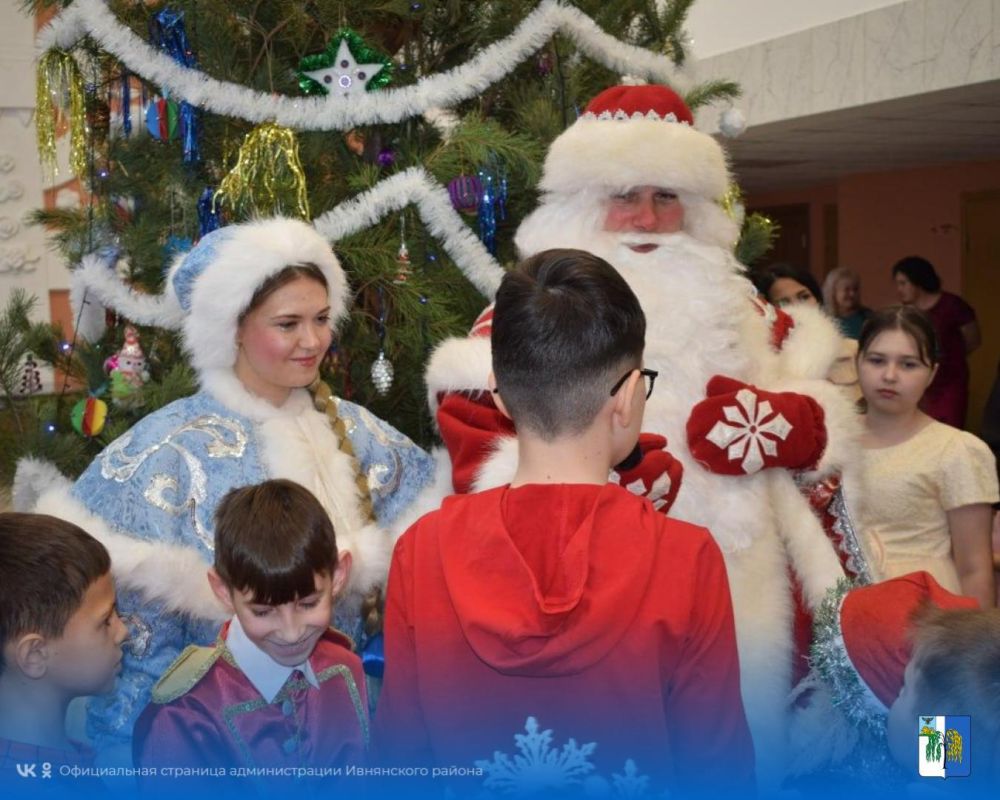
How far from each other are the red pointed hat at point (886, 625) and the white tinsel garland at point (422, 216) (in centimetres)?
195

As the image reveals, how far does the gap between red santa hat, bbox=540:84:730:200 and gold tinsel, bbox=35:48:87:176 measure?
1417 mm

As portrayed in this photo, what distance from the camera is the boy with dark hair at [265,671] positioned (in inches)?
76.8

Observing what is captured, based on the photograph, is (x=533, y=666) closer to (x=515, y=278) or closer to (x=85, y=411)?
(x=515, y=278)

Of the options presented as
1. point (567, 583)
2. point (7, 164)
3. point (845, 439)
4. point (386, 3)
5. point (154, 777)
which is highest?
point (7, 164)

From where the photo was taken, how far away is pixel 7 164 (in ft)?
22.8

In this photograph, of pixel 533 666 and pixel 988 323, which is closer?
pixel 533 666

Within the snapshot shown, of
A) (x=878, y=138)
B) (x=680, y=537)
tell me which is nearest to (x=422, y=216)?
(x=680, y=537)

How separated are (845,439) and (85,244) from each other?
7.73ft

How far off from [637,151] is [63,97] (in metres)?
1.76

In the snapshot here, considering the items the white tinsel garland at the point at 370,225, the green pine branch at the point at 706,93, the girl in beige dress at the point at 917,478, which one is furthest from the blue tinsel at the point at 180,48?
the girl in beige dress at the point at 917,478

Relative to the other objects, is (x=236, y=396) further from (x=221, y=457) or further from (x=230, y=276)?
(x=230, y=276)

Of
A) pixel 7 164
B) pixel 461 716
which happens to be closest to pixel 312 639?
pixel 461 716

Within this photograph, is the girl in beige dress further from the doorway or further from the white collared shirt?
the doorway

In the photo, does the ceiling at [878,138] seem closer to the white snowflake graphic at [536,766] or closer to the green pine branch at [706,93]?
the green pine branch at [706,93]
